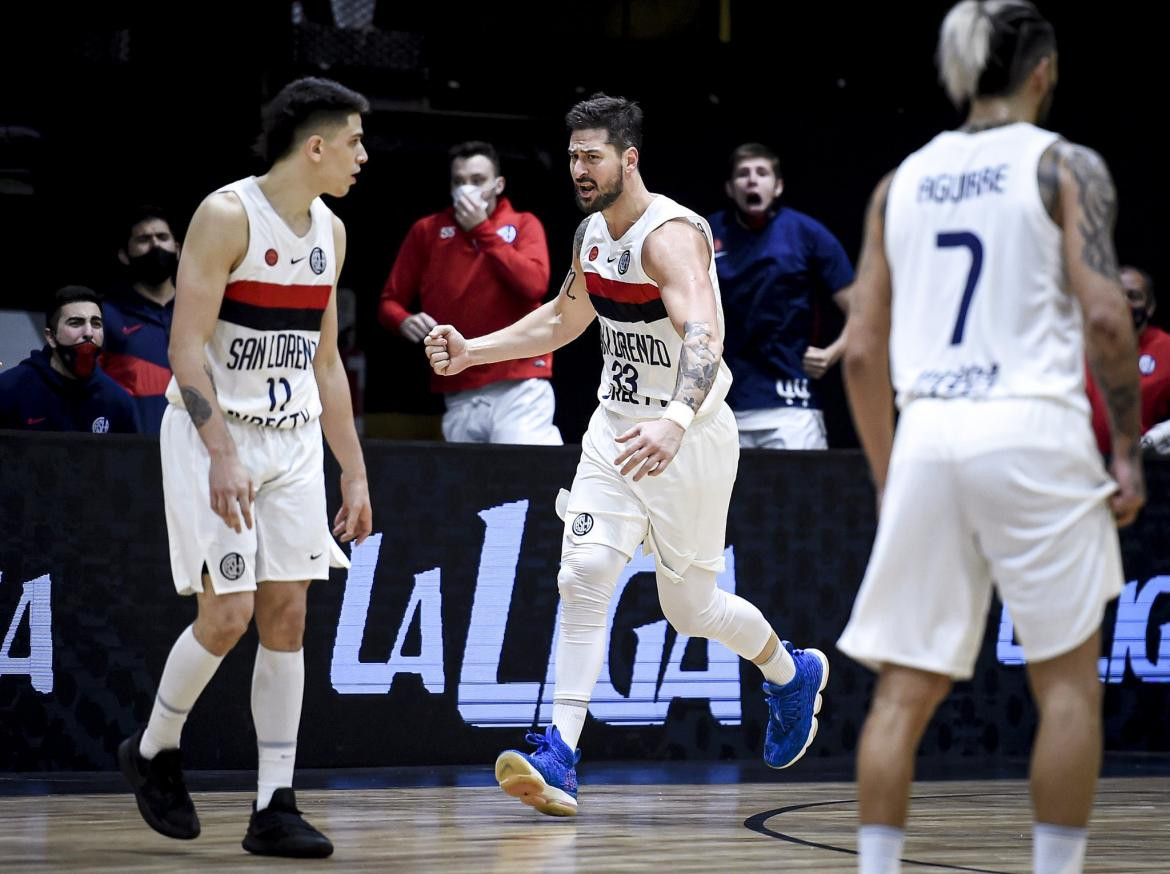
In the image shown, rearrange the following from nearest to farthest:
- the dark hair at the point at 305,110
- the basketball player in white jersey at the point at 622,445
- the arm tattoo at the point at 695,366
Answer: the dark hair at the point at 305,110
the arm tattoo at the point at 695,366
the basketball player in white jersey at the point at 622,445

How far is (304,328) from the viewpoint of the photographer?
15.5 ft

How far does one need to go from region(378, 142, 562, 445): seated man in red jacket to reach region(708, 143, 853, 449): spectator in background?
824 mm

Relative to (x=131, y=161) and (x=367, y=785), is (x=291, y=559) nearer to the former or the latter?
(x=367, y=785)

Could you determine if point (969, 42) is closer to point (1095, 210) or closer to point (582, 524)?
point (1095, 210)

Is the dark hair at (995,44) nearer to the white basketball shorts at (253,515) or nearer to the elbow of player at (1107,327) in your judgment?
the elbow of player at (1107,327)

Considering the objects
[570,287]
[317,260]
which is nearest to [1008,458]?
[317,260]

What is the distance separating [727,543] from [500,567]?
0.94 m

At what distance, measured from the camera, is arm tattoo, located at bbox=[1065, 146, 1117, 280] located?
3.17m

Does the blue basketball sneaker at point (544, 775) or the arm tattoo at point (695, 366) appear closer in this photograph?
the arm tattoo at point (695, 366)

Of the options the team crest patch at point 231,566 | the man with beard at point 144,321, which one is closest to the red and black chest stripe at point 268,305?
the team crest patch at point 231,566

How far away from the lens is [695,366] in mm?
5051

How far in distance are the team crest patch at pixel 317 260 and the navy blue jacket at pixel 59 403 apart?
2350mm

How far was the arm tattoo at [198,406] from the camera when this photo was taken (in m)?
4.48

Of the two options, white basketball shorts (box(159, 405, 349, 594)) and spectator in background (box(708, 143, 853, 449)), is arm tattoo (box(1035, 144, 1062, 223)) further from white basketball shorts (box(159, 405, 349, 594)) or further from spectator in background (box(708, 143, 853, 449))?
spectator in background (box(708, 143, 853, 449))
